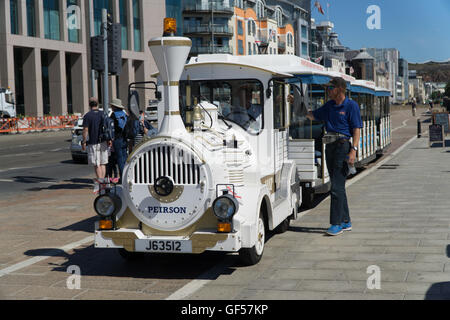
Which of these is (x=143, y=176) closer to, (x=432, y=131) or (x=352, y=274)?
(x=352, y=274)

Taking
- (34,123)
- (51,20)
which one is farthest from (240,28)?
(34,123)

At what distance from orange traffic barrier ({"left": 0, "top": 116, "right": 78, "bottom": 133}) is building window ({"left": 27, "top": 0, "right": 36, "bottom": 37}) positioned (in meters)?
7.35

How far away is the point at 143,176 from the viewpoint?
21.6 feet

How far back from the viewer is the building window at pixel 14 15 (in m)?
49.0

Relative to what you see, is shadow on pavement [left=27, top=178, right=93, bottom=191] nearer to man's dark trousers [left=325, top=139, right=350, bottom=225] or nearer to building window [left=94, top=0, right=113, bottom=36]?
man's dark trousers [left=325, top=139, right=350, bottom=225]

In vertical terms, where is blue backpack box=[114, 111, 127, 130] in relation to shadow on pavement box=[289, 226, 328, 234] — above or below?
above

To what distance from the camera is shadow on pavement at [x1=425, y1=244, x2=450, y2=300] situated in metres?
5.46

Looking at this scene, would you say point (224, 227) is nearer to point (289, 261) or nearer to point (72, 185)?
point (289, 261)

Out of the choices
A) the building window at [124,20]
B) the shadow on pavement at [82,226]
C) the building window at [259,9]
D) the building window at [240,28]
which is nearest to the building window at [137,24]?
the building window at [124,20]

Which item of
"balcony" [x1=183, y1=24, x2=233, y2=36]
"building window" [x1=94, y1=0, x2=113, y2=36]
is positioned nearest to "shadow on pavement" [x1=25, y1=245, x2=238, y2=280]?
"building window" [x1=94, y1=0, x2=113, y2=36]

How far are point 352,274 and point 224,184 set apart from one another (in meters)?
1.55

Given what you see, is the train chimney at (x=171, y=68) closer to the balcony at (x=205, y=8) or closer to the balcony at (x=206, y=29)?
the balcony at (x=206, y=29)

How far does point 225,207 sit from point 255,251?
2.78 feet

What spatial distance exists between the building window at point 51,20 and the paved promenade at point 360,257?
4520cm
